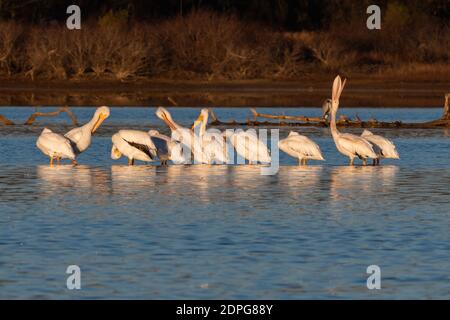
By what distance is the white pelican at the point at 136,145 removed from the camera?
15323mm

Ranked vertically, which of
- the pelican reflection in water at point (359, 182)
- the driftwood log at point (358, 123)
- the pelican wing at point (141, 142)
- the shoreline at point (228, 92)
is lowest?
the shoreline at point (228, 92)

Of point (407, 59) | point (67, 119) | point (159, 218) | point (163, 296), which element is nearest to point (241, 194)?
point (159, 218)

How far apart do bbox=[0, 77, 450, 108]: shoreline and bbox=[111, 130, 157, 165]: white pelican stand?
1616cm

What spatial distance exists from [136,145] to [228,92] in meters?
22.0

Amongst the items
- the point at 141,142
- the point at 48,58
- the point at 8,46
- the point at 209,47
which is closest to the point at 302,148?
the point at 141,142

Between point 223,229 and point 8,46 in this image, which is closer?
point 223,229

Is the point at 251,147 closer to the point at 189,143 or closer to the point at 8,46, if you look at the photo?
the point at 189,143

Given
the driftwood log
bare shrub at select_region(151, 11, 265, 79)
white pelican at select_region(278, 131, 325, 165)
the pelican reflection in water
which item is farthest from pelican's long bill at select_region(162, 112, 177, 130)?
bare shrub at select_region(151, 11, 265, 79)

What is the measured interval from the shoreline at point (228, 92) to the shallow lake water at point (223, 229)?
15.9 metres

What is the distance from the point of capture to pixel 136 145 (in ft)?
50.5

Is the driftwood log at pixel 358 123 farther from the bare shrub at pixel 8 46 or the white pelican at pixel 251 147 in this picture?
the bare shrub at pixel 8 46

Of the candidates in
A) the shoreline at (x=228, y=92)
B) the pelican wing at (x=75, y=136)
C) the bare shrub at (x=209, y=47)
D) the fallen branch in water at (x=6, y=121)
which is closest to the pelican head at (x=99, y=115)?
the pelican wing at (x=75, y=136)

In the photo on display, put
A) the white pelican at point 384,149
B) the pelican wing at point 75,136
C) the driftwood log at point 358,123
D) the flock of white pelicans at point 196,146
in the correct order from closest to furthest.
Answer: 1. the flock of white pelicans at point 196,146
2. the pelican wing at point 75,136
3. the white pelican at point 384,149
4. the driftwood log at point 358,123
